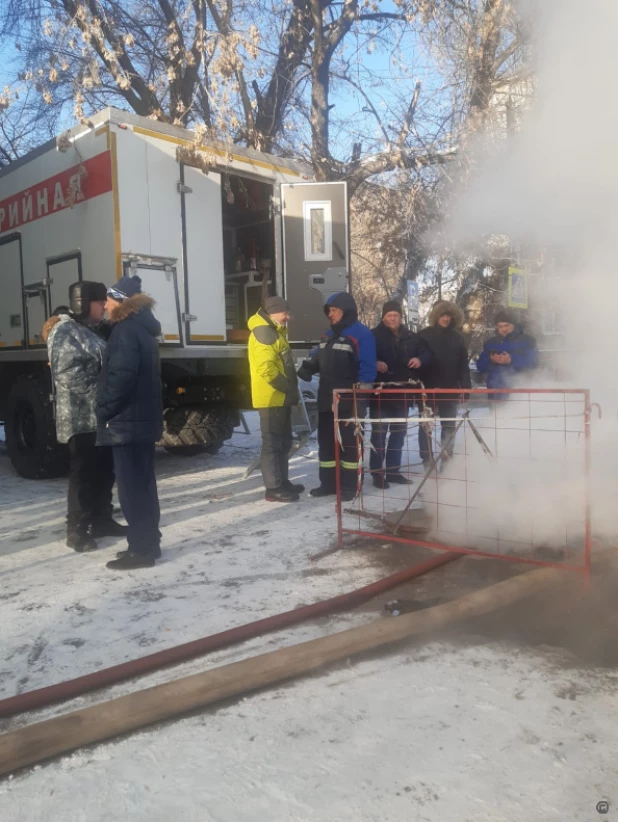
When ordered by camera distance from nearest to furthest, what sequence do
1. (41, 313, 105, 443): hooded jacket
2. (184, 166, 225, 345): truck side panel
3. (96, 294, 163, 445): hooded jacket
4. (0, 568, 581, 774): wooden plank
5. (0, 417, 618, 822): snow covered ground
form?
(0, 417, 618, 822): snow covered ground, (0, 568, 581, 774): wooden plank, (96, 294, 163, 445): hooded jacket, (41, 313, 105, 443): hooded jacket, (184, 166, 225, 345): truck side panel

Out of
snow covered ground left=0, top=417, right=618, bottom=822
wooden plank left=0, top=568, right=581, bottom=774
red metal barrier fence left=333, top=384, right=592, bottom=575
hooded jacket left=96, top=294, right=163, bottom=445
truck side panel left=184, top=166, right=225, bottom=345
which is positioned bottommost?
snow covered ground left=0, top=417, right=618, bottom=822

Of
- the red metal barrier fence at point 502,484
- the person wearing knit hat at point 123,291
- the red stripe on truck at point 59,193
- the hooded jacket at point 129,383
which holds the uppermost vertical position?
the red stripe on truck at point 59,193

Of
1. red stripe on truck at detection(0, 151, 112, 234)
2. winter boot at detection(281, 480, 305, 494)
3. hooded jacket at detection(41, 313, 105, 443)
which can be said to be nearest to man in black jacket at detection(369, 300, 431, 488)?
winter boot at detection(281, 480, 305, 494)

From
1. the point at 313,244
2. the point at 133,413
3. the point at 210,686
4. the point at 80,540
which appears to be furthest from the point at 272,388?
the point at 210,686

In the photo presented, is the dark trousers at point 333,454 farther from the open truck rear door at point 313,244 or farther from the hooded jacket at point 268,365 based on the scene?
the open truck rear door at point 313,244

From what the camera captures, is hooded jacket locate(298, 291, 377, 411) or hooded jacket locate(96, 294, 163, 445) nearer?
hooded jacket locate(96, 294, 163, 445)

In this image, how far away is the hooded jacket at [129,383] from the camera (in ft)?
12.5

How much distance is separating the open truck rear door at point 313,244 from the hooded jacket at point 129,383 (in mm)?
3511

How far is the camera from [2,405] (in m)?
7.45

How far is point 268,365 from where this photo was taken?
536cm

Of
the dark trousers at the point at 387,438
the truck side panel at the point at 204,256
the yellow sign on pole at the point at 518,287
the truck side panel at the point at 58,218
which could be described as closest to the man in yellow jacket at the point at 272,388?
the dark trousers at the point at 387,438

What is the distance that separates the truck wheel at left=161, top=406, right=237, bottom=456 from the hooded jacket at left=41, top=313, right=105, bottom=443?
268 cm

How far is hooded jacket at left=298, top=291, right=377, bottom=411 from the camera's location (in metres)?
5.42

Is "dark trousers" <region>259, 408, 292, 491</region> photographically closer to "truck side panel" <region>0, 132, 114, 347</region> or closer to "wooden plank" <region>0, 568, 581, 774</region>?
"truck side panel" <region>0, 132, 114, 347</region>
